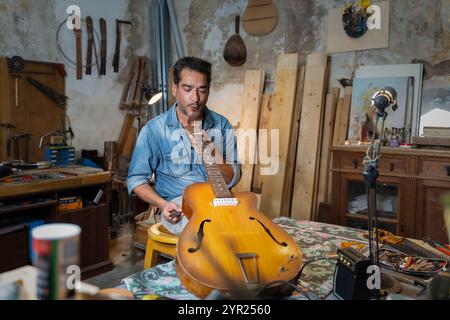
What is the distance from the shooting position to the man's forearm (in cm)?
181

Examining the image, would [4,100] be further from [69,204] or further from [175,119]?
[175,119]

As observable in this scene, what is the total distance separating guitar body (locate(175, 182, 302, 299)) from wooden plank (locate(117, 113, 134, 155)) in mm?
3282

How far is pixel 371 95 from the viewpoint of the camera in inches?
135

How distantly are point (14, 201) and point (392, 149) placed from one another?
106 inches

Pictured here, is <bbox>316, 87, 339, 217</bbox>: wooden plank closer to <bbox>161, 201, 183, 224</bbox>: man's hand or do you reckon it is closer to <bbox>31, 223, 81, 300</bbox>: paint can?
<bbox>161, 201, 183, 224</bbox>: man's hand

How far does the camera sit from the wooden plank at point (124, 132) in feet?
14.6

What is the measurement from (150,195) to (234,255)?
901 millimetres

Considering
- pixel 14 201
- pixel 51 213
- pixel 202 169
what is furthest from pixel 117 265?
pixel 202 169

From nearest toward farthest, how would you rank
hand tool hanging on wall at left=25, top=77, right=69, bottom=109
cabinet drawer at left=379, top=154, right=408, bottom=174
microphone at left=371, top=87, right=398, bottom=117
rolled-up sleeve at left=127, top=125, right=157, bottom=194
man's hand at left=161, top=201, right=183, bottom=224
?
microphone at left=371, top=87, right=398, bottom=117
man's hand at left=161, top=201, right=183, bottom=224
rolled-up sleeve at left=127, top=125, right=157, bottom=194
cabinet drawer at left=379, top=154, right=408, bottom=174
hand tool hanging on wall at left=25, top=77, right=69, bottom=109

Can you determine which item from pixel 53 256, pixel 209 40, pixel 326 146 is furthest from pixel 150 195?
pixel 209 40

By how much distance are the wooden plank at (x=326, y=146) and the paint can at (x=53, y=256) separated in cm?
322

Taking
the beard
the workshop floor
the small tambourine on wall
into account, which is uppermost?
the small tambourine on wall

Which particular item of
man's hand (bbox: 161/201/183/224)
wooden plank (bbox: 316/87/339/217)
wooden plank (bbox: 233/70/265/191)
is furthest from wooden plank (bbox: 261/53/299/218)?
man's hand (bbox: 161/201/183/224)
